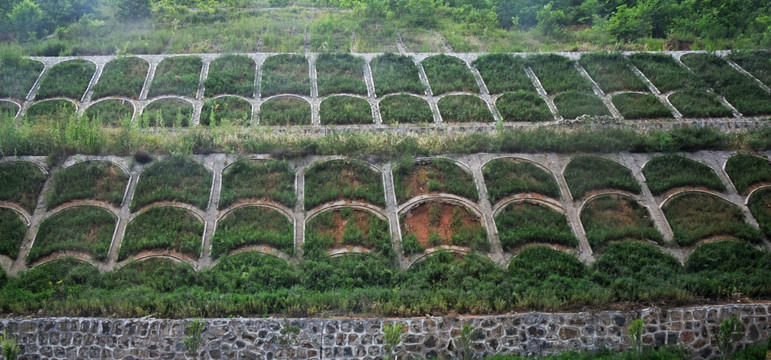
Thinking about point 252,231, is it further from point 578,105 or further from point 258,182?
point 578,105

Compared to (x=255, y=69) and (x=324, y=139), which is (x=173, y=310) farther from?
(x=255, y=69)

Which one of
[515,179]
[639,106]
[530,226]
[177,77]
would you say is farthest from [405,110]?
[177,77]

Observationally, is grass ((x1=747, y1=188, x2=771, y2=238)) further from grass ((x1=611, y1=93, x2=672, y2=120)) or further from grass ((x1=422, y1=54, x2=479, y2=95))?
grass ((x1=422, y1=54, x2=479, y2=95))

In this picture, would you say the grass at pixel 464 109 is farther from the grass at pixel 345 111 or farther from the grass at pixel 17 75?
the grass at pixel 17 75

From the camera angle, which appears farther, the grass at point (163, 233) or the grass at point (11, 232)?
the grass at point (163, 233)

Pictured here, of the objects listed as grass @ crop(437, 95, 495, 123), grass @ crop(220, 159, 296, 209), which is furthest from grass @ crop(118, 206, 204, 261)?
grass @ crop(437, 95, 495, 123)

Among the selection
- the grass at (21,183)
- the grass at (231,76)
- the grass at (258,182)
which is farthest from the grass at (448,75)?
the grass at (21,183)

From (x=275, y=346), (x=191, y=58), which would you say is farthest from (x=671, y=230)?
(x=191, y=58)
